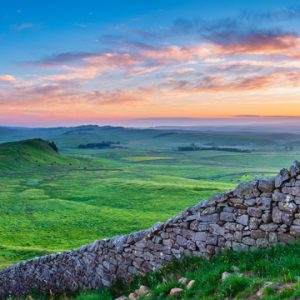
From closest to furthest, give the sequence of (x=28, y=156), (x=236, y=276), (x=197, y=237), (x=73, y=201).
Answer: (x=236, y=276) → (x=197, y=237) → (x=73, y=201) → (x=28, y=156)

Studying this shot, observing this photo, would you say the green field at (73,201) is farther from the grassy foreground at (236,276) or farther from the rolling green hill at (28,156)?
the grassy foreground at (236,276)

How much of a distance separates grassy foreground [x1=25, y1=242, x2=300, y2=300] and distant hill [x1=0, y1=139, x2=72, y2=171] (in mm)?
111469

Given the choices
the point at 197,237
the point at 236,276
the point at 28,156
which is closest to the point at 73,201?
the point at 197,237

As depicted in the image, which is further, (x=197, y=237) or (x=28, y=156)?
(x=28, y=156)

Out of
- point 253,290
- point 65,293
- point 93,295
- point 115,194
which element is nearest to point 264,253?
point 253,290

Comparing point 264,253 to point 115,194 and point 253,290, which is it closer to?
point 253,290

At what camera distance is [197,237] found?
35.3 feet

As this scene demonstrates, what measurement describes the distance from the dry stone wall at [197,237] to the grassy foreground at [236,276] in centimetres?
42

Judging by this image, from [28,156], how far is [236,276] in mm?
135162

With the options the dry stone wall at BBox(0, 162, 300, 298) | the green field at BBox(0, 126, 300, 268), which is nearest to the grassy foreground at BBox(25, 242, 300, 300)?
the dry stone wall at BBox(0, 162, 300, 298)

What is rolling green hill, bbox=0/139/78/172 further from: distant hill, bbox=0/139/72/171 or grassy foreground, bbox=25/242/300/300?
grassy foreground, bbox=25/242/300/300

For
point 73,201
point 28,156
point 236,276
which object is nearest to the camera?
point 236,276

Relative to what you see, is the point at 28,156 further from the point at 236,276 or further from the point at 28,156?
the point at 236,276

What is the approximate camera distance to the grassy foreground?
735 centimetres
